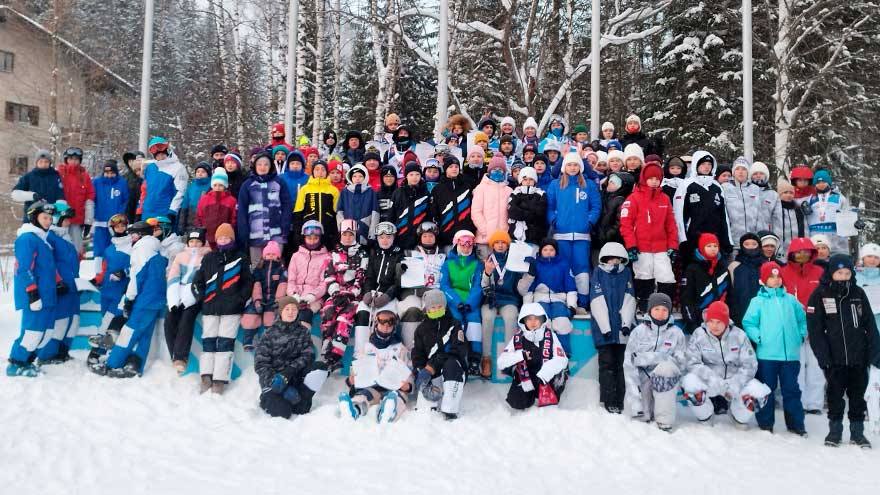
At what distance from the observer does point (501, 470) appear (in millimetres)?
4668

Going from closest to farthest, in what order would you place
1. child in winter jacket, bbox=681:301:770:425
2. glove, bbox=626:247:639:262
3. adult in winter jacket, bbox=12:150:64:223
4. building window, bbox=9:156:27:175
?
1. child in winter jacket, bbox=681:301:770:425
2. glove, bbox=626:247:639:262
3. adult in winter jacket, bbox=12:150:64:223
4. building window, bbox=9:156:27:175

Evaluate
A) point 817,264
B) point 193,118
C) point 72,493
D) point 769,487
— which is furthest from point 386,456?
point 193,118

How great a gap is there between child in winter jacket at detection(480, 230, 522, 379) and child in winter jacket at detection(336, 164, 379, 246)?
169cm

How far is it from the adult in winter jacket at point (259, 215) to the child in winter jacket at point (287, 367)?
138cm

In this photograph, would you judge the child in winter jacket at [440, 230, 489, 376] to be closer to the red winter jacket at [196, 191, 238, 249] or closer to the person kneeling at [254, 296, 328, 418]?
the person kneeling at [254, 296, 328, 418]

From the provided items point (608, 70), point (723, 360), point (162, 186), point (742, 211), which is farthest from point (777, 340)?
point (608, 70)

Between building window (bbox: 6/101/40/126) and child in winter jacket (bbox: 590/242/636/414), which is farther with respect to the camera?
building window (bbox: 6/101/40/126)

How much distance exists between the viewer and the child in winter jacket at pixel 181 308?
6715 mm

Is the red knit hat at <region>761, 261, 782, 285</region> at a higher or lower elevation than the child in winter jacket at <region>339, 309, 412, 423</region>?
higher

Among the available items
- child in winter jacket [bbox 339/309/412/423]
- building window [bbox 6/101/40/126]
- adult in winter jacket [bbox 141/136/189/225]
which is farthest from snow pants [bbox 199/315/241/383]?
building window [bbox 6/101/40/126]

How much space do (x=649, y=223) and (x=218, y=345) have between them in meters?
4.80

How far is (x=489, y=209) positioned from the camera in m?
7.14

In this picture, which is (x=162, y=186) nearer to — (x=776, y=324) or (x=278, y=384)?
(x=278, y=384)

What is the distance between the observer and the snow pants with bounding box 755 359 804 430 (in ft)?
18.5
